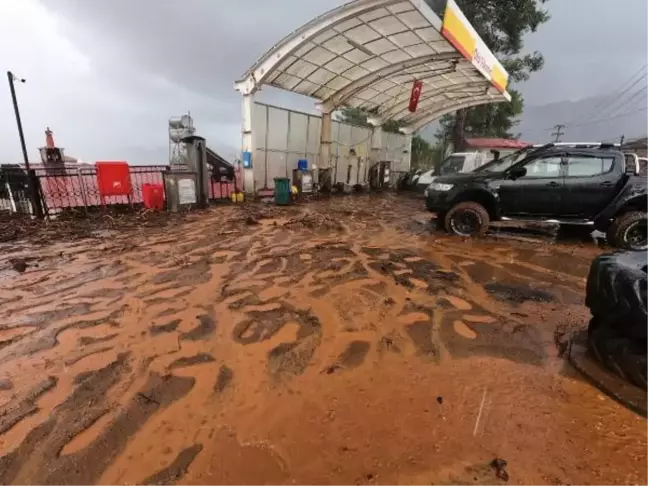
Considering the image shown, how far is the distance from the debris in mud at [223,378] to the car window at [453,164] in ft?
44.4

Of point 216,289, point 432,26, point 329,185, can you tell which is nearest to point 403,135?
point 329,185

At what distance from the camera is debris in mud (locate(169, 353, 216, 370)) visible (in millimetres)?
2826

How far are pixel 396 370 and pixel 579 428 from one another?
1215 mm

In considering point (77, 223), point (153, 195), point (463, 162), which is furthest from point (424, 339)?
point (463, 162)

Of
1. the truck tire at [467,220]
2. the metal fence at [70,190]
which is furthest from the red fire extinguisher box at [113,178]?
the truck tire at [467,220]

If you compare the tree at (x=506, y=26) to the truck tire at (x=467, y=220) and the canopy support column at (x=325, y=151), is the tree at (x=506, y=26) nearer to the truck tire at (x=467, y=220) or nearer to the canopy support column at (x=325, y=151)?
the canopy support column at (x=325, y=151)

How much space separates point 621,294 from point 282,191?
10184 mm

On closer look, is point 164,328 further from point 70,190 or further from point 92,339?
point 70,190

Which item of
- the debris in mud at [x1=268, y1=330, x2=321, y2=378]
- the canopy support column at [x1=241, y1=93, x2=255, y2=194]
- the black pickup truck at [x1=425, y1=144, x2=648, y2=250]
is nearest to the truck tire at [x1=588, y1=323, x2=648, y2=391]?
the debris in mud at [x1=268, y1=330, x2=321, y2=378]

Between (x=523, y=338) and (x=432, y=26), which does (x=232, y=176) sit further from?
(x=523, y=338)

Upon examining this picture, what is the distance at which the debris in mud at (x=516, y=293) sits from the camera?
4.33 meters

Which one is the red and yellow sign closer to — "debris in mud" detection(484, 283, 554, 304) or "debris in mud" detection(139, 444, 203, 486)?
"debris in mud" detection(484, 283, 554, 304)

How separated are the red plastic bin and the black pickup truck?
24.9ft

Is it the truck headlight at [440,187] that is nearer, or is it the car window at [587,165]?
the car window at [587,165]
